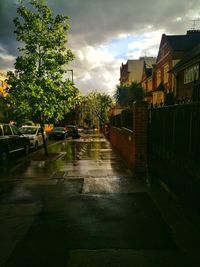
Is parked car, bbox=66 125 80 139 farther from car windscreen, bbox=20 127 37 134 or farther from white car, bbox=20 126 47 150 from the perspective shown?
white car, bbox=20 126 47 150

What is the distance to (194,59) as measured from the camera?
22109 mm

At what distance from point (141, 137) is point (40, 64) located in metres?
6.71

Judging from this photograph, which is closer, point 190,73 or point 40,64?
point 40,64

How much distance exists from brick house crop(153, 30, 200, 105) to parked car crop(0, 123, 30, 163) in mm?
17626

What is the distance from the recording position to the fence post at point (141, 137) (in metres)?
8.89

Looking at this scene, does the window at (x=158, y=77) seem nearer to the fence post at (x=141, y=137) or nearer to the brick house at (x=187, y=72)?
the brick house at (x=187, y=72)

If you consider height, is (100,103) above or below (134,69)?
below

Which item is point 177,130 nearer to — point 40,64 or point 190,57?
point 40,64

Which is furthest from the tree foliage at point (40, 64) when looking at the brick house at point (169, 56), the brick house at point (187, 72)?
the brick house at point (169, 56)

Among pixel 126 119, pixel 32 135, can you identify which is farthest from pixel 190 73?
pixel 32 135

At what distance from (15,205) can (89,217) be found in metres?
1.87

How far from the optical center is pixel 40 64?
1252 cm

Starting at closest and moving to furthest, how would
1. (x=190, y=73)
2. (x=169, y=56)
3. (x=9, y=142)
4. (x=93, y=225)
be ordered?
(x=93, y=225) < (x=9, y=142) < (x=190, y=73) < (x=169, y=56)

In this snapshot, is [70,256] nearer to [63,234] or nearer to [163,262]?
[63,234]
